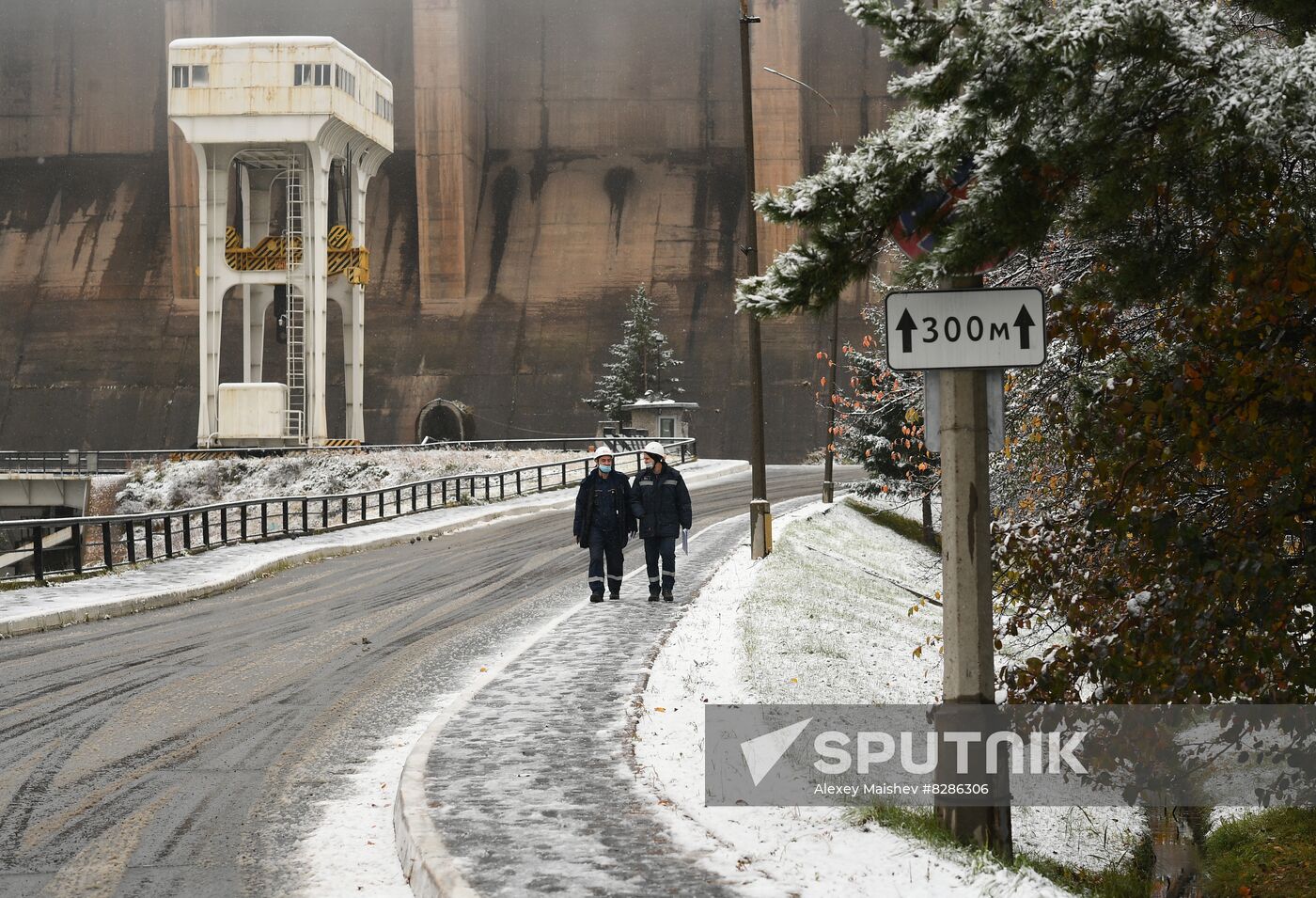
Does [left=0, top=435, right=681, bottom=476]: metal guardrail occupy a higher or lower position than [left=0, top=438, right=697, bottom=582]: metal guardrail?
higher

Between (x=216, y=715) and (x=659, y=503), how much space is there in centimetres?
667

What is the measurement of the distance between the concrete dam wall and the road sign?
57326mm

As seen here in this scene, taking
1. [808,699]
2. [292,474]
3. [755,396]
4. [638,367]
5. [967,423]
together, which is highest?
[638,367]

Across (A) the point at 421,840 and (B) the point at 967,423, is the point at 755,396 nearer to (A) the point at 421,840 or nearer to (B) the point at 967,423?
(B) the point at 967,423

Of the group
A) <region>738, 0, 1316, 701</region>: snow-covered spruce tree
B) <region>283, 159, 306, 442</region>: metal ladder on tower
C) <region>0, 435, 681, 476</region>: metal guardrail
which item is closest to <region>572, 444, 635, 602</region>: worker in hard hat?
<region>738, 0, 1316, 701</region>: snow-covered spruce tree

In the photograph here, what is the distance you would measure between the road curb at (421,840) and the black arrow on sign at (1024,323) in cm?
335

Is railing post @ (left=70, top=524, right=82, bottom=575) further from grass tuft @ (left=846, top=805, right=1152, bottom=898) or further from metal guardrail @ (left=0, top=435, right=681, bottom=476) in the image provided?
metal guardrail @ (left=0, top=435, right=681, bottom=476)

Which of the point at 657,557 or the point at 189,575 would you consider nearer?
the point at 657,557

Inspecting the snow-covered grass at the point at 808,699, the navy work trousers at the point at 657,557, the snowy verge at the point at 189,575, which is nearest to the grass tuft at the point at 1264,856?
the snow-covered grass at the point at 808,699

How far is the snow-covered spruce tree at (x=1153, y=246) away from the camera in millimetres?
6137

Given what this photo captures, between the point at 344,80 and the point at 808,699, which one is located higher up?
the point at 344,80

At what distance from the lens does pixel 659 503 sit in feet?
50.8

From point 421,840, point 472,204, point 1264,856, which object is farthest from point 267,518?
point 472,204

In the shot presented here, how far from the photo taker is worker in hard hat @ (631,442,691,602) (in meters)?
15.5
